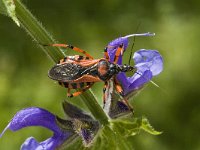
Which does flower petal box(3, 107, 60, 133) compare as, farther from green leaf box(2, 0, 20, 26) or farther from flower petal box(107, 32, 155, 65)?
green leaf box(2, 0, 20, 26)

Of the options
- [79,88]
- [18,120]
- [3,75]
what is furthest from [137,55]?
[3,75]

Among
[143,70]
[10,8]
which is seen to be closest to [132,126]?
[143,70]

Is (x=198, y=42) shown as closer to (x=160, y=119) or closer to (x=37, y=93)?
(x=160, y=119)

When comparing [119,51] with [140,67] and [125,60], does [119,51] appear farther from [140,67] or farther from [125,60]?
[125,60]

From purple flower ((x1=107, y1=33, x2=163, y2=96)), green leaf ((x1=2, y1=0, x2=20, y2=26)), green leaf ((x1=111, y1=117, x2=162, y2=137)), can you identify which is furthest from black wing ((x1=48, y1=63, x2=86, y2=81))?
green leaf ((x1=2, y1=0, x2=20, y2=26))

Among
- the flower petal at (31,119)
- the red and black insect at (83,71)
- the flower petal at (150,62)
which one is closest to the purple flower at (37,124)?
the flower petal at (31,119)

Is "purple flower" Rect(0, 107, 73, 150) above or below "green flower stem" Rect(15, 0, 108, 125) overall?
below

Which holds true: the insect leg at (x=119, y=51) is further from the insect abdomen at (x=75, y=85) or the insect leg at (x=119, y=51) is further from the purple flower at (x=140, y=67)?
the insect abdomen at (x=75, y=85)
